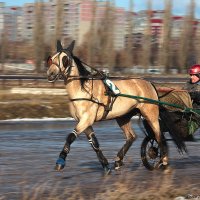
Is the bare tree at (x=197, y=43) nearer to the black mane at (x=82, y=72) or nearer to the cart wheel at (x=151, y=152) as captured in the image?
the cart wheel at (x=151, y=152)

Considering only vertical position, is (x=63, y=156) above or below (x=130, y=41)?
above

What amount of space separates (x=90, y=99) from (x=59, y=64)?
705 mm

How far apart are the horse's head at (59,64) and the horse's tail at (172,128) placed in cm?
226

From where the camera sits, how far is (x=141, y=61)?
65562mm

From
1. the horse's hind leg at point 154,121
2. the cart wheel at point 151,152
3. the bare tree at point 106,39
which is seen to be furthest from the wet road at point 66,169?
the bare tree at point 106,39

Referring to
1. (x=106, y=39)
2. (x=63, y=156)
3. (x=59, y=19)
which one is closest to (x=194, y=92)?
(x=63, y=156)

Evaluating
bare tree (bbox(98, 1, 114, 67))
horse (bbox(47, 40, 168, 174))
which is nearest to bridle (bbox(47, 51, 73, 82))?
horse (bbox(47, 40, 168, 174))

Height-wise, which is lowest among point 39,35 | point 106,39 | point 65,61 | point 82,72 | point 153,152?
point 106,39

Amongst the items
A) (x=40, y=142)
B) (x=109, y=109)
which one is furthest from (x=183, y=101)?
(x=40, y=142)

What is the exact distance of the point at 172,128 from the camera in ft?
35.6

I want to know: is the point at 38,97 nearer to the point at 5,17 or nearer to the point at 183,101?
the point at 183,101

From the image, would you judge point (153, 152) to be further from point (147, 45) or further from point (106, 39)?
point (147, 45)

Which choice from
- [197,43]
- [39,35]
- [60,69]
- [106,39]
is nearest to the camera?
[60,69]

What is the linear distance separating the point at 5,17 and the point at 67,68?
11408 cm
